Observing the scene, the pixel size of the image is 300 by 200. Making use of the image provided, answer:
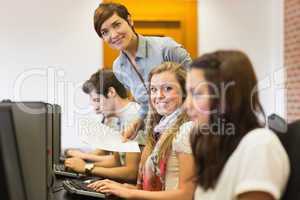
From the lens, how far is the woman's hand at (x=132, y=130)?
1.94 metres

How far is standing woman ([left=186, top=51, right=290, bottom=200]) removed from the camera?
861 mm

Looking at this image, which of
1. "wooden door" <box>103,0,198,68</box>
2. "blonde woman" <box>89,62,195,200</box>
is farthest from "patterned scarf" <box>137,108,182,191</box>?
"wooden door" <box>103,0,198,68</box>

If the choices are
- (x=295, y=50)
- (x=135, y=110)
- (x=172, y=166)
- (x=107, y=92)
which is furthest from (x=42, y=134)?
(x=295, y=50)

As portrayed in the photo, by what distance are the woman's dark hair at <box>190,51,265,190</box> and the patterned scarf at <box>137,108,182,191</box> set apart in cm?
44

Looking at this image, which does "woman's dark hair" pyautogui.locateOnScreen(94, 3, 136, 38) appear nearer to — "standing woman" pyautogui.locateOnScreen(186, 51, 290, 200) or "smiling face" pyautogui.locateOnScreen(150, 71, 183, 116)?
"smiling face" pyautogui.locateOnScreen(150, 71, 183, 116)

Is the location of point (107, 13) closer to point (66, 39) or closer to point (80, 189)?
point (80, 189)

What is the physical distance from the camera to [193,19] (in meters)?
3.61

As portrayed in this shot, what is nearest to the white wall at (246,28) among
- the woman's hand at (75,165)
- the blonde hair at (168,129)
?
the woman's hand at (75,165)

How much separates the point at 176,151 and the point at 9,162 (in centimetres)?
57

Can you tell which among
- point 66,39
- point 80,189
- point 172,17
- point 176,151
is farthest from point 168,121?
point 66,39

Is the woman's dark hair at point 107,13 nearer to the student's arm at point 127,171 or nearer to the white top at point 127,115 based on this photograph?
the white top at point 127,115

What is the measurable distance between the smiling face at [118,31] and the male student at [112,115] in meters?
0.23

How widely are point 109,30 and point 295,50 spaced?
235cm

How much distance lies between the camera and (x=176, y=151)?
134 cm
